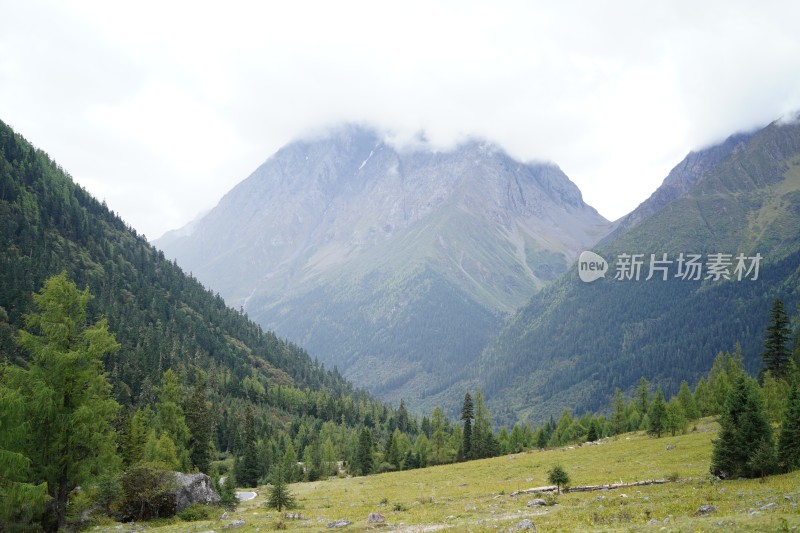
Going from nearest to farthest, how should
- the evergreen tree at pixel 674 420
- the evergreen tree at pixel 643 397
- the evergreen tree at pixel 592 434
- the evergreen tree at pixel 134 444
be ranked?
the evergreen tree at pixel 134 444 < the evergreen tree at pixel 674 420 < the evergreen tree at pixel 592 434 < the evergreen tree at pixel 643 397

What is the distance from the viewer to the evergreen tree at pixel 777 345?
248ft

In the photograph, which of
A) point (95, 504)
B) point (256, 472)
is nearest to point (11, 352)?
point (256, 472)

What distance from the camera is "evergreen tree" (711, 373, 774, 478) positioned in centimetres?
3391

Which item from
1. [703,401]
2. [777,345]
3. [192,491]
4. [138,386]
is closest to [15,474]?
[192,491]

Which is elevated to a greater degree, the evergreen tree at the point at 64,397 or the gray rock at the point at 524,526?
the evergreen tree at the point at 64,397

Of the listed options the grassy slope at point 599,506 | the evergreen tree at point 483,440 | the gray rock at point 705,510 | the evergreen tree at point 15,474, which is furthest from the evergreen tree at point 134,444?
the evergreen tree at point 483,440

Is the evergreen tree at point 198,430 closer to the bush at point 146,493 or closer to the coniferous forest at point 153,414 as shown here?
the coniferous forest at point 153,414

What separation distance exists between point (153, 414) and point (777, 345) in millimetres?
106684

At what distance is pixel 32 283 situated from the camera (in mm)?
135250

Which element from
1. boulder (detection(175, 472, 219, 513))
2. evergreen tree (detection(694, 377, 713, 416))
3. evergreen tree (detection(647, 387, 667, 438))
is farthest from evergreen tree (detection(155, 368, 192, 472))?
evergreen tree (detection(694, 377, 713, 416))

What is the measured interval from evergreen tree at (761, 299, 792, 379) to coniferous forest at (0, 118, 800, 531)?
215 millimetres

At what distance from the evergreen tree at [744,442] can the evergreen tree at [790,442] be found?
3.26 feet

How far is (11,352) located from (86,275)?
8919cm

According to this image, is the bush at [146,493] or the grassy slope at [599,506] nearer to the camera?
the grassy slope at [599,506]
